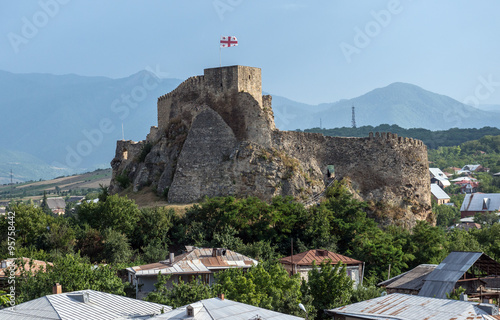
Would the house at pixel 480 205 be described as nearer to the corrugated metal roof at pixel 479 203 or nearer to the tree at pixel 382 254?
the corrugated metal roof at pixel 479 203

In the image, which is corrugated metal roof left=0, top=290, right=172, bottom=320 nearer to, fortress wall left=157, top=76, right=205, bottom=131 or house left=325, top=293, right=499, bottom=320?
house left=325, top=293, right=499, bottom=320

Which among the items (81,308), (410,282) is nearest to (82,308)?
(81,308)

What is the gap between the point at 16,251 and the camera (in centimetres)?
4712

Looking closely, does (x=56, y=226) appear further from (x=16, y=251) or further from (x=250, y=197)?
(x=250, y=197)

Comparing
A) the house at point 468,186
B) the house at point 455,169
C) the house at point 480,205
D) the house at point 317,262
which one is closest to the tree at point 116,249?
the house at point 317,262

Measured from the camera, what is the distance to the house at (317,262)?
44.1 meters

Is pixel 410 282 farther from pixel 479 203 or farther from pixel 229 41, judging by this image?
pixel 479 203

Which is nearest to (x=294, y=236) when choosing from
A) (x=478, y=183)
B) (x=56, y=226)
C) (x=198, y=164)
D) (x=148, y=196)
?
(x=198, y=164)

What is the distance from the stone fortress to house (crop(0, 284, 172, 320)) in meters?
24.0

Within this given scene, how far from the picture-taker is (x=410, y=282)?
133 feet

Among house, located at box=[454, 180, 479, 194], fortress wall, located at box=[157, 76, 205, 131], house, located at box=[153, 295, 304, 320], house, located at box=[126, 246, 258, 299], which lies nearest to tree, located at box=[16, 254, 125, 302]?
house, located at box=[126, 246, 258, 299]

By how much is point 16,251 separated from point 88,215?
832 cm

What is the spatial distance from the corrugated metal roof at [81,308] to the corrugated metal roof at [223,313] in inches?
82.2

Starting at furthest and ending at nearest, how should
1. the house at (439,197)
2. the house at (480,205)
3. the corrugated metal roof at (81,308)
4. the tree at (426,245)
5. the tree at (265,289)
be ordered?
the house at (439,197) < the house at (480,205) < the tree at (426,245) < the tree at (265,289) < the corrugated metal roof at (81,308)
